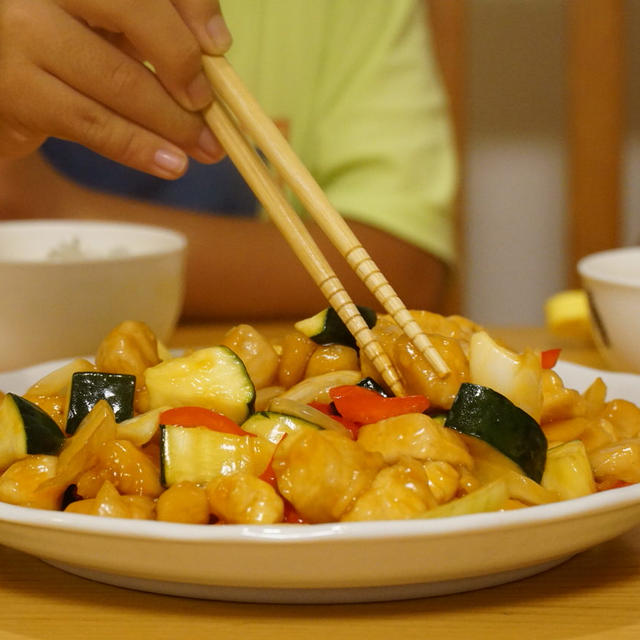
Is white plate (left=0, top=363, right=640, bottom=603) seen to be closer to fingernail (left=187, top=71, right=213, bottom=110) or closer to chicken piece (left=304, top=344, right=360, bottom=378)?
chicken piece (left=304, top=344, right=360, bottom=378)

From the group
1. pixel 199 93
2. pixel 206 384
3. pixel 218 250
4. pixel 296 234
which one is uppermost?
pixel 199 93

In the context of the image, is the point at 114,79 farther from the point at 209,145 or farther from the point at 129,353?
the point at 129,353

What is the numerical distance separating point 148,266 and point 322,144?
61.5 inches

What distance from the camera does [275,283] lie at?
279cm

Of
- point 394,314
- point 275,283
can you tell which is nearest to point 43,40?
point 394,314

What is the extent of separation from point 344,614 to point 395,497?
0.10 meters

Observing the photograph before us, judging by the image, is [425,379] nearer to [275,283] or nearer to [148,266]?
[148,266]

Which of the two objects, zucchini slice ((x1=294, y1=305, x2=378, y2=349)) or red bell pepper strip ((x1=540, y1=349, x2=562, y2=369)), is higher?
zucchini slice ((x1=294, y1=305, x2=378, y2=349))

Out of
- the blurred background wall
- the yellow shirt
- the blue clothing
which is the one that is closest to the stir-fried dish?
the yellow shirt

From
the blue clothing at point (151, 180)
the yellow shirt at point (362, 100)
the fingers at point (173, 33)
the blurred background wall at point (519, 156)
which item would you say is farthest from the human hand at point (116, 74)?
the blurred background wall at point (519, 156)

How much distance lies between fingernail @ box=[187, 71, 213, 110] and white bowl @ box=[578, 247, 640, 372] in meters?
0.64

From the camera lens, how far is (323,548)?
0.77 metres

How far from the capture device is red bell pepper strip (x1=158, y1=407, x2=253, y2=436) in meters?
1.00

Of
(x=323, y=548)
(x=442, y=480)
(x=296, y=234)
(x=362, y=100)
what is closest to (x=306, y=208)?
(x=296, y=234)
